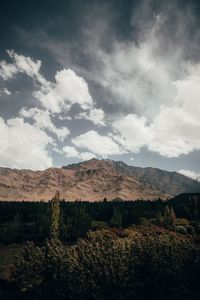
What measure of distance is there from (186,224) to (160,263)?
79000mm

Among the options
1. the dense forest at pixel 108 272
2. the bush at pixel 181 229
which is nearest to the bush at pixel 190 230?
the bush at pixel 181 229

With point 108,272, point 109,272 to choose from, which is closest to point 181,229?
point 109,272

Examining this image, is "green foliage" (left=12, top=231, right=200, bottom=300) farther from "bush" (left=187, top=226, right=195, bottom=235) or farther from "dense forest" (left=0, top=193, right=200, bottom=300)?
"bush" (left=187, top=226, right=195, bottom=235)

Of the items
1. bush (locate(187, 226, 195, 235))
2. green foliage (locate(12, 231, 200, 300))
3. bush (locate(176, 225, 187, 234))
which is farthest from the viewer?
bush (locate(176, 225, 187, 234))

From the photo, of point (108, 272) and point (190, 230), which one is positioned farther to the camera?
point (190, 230)

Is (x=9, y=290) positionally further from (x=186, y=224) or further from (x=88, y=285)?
(x=186, y=224)

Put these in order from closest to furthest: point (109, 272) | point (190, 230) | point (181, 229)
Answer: point (109, 272) < point (181, 229) < point (190, 230)

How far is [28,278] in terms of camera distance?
65.7 meters

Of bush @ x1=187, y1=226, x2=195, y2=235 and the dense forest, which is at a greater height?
bush @ x1=187, y1=226, x2=195, y2=235

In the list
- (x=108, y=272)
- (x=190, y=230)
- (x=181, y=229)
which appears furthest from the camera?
(x=190, y=230)

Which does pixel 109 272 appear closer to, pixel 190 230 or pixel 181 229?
pixel 181 229

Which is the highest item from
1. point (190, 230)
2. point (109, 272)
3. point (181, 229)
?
Result: point (181, 229)

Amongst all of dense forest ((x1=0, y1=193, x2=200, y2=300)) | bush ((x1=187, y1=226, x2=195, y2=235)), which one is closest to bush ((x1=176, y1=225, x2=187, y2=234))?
bush ((x1=187, y1=226, x2=195, y2=235))

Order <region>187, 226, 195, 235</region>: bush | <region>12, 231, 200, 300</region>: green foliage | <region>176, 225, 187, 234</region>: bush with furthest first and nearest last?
<region>176, 225, 187, 234</region>: bush, <region>187, 226, 195, 235</region>: bush, <region>12, 231, 200, 300</region>: green foliage
